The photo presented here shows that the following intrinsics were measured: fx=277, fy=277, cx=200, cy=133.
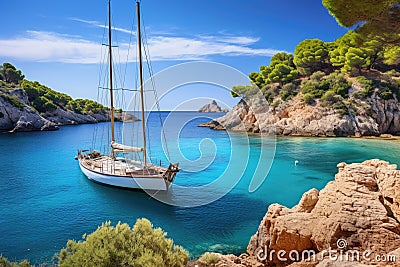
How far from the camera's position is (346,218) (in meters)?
6.36

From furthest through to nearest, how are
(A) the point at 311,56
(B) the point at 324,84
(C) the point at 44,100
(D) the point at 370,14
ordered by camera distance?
(C) the point at 44,100 → (A) the point at 311,56 → (B) the point at 324,84 → (D) the point at 370,14

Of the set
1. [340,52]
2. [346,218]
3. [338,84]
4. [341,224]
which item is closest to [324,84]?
[338,84]

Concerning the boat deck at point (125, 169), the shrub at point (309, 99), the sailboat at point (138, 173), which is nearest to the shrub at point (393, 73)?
the shrub at point (309, 99)

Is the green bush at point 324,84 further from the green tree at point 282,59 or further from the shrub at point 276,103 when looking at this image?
the green tree at point 282,59

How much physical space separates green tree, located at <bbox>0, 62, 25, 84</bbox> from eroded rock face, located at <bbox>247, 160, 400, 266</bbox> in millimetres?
79513

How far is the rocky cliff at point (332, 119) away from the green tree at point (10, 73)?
59.7m

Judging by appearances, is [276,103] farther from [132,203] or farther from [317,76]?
[132,203]

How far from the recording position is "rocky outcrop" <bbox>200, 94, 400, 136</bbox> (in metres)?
38.0

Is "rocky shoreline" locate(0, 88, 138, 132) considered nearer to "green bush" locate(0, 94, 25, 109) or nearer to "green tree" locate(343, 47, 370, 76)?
"green bush" locate(0, 94, 25, 109)

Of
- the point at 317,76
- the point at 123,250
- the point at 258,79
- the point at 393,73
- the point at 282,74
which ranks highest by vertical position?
the point at 282,74

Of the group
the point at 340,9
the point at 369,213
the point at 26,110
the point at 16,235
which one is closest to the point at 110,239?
the point at 369,213

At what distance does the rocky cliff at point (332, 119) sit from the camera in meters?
38.1

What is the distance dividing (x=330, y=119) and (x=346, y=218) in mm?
36585

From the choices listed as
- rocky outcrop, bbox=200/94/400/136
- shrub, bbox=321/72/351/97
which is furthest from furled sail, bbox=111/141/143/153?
shrub, bbox=321/72/351/97
